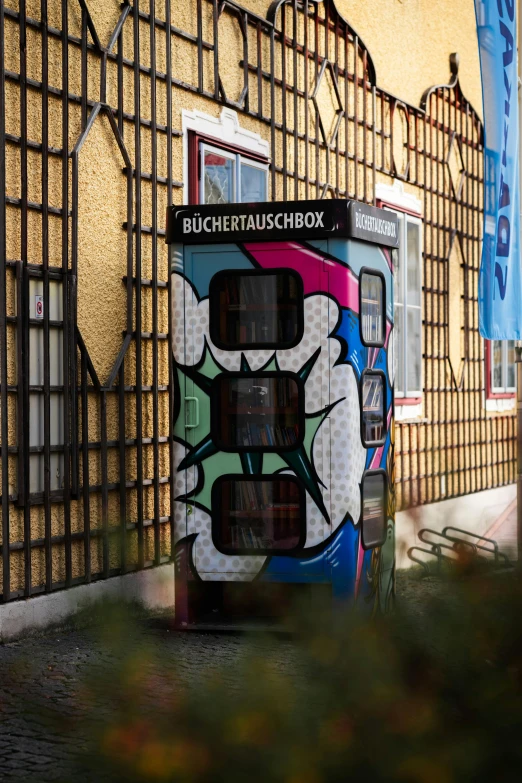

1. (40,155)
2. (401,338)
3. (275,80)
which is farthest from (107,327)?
(401,338)

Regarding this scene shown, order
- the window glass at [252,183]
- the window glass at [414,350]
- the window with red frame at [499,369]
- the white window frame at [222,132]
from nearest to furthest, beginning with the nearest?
the white window frame at [222,132]
the window glass at [252,183]
the window glass at [414,350]
the window with red frame at [499,369]

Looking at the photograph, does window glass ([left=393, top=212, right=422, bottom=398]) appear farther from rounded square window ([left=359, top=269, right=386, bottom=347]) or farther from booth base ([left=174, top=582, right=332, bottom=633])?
booth base ([left=174, top=582, right=332, bottom=633])

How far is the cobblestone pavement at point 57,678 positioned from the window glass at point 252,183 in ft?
11.9

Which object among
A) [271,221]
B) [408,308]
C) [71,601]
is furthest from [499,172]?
[71,601]

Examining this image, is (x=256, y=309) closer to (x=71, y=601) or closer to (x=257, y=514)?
(x=257, y=514)

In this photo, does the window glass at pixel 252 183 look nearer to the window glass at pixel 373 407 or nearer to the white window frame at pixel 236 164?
the white window frame at pixel 236 164

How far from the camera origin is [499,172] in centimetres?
1094

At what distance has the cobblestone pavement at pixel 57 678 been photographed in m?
2.03

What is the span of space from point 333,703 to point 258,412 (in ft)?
16.6

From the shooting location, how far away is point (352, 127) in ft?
37.2

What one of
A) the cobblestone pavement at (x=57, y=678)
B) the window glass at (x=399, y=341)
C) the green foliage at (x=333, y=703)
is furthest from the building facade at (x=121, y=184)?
the green foliage at (x=333, y=703)

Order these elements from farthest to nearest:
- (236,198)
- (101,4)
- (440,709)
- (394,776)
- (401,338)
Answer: (401,338) < (236,198) < (101,4) < (440,709) < (394,776)

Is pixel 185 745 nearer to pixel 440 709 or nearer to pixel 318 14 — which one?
pixel 440 709

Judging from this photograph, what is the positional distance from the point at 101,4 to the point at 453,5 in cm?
727
